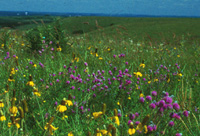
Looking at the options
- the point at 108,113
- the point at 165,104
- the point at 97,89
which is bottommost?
the point at 108,113

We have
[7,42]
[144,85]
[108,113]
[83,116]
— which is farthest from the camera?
[7,42]

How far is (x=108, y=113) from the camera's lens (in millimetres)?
2391

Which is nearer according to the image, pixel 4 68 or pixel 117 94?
pixel 117 94

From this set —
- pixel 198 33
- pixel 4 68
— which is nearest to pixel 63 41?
pixel 4 68

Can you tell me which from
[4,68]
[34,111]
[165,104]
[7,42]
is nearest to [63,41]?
[7,42]

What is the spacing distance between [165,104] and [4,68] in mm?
2980

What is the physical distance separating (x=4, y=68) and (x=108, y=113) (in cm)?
211

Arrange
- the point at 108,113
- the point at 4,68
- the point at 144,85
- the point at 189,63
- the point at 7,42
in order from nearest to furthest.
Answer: the point at 108,113 < the point at 144,85 < the point at 4,68 < the point at 189,63 < the point at 7,42

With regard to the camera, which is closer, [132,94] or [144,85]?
[132,94]

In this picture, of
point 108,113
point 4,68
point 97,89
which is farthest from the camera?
point 4,68

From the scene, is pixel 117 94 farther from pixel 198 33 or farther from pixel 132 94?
pixel 198 33

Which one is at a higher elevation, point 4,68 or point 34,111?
point 4,68

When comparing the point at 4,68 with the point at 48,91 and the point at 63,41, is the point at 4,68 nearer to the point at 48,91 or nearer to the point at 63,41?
the point at 48,91

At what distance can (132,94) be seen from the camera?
9.12ft
